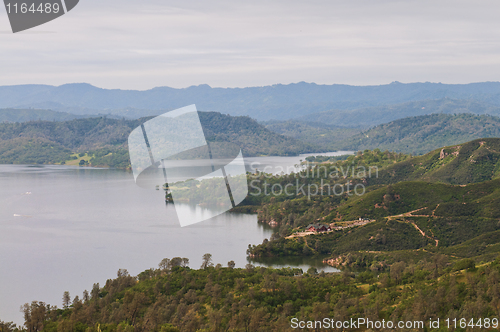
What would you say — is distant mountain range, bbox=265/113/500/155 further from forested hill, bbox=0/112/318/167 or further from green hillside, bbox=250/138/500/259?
green hillside, bbox=250/138/500/259

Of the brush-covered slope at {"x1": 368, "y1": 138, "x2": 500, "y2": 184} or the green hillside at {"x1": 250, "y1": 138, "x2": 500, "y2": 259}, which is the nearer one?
the green hillside at {"x1": 250, "y1": 138, "x2": 500, "y2": 259}

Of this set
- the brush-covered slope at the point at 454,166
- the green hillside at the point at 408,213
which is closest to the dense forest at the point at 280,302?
the green hillside at the point at 408,213

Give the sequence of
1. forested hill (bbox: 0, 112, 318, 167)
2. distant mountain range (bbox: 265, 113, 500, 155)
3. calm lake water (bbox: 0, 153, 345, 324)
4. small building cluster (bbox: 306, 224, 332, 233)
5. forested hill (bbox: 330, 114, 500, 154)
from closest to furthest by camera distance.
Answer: calm lake water (bbox: 0, 153, 345, 324), small building cluster (bbox: 306, 224, 332, 233), forested hill (bbox: 0, 112, 318, 167), forested hill (bbox: 330, 114, 500, 154), distant mountain range (bbox: 265, 113, 500, 155)

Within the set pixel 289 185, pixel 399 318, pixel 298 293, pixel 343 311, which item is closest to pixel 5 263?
pixel 298 293

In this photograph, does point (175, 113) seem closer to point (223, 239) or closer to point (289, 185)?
point (223, 239)

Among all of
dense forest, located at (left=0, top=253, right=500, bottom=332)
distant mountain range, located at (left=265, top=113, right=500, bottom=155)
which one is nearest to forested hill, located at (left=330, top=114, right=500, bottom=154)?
distant mountain range, located at (left=265, top=113, right=500, bottom=155)

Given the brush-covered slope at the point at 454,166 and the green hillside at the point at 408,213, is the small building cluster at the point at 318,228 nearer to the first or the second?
the green hillside at the point at 408,213
